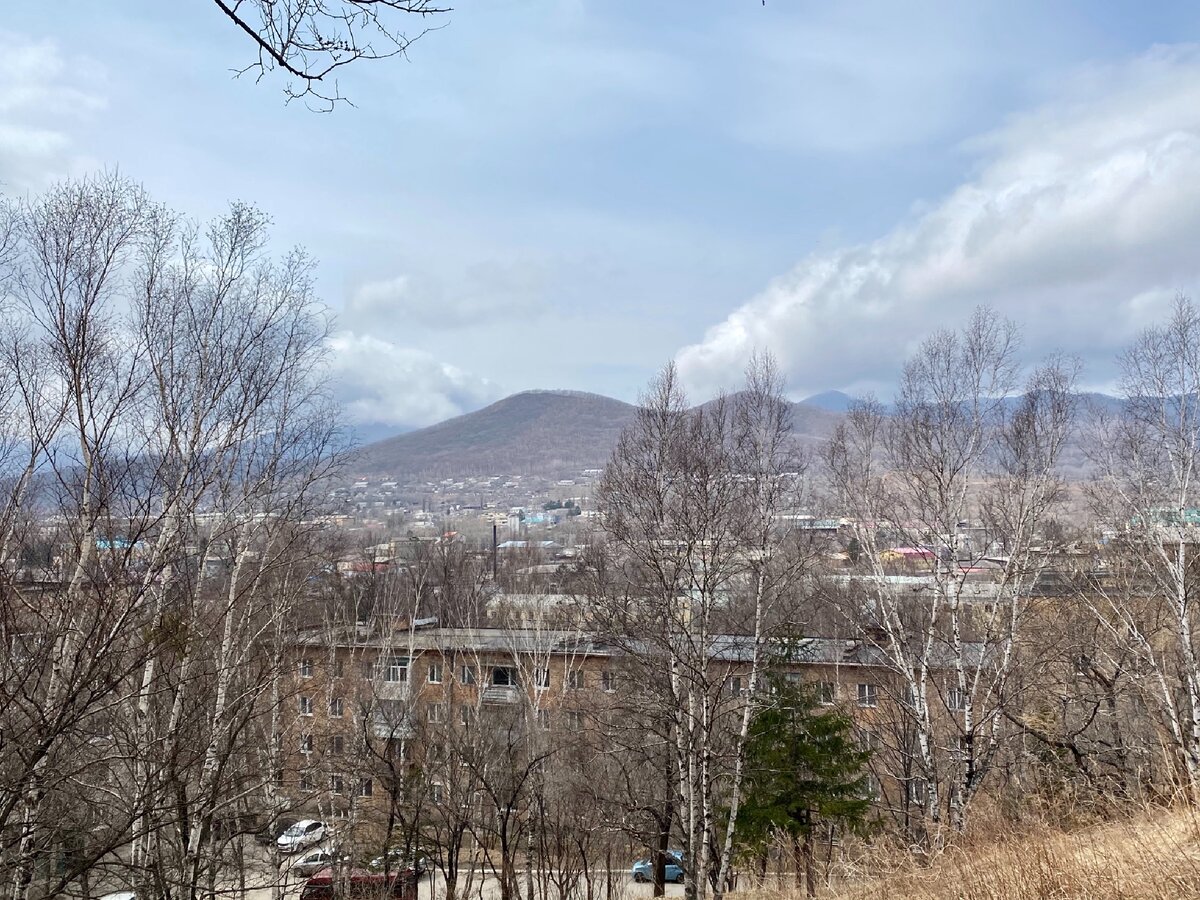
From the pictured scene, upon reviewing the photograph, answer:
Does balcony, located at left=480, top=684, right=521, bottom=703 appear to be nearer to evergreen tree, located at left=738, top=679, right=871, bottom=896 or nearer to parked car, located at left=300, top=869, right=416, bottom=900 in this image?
parked car, located at left=300, top=869, right=416, bottom=900

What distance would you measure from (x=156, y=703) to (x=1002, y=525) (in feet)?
42.5

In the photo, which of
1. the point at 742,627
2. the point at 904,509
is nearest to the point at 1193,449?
the point at 904,509

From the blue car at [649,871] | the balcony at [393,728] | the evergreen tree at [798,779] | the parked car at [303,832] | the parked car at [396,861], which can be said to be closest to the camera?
the parked car at [396,861]

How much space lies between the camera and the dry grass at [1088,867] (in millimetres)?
4434

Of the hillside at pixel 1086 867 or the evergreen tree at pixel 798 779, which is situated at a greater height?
the hillside at pixel 1086 867

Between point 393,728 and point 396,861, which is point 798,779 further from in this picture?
point 396,861

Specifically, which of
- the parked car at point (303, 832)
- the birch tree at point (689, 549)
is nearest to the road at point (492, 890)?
the parked car at point (303, 832)

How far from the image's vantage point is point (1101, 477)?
51.5 feet

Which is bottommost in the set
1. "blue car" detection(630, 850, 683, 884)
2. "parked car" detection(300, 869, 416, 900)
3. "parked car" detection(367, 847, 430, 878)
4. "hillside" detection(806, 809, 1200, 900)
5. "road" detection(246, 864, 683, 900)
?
"blue car" detection(630, 850, 683, 884)

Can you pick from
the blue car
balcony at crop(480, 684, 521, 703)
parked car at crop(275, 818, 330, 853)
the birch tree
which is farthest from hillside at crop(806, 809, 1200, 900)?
balcony at crop(480, 684, 521, 703)

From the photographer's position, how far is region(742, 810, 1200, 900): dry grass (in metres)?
4.43

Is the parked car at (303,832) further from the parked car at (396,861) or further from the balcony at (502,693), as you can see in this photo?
the balcony at (502,693)

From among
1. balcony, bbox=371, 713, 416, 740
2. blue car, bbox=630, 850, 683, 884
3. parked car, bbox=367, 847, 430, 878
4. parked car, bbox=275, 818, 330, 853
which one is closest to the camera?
parked car, bbox=367, 847, 430, 878

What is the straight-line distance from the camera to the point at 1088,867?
191 inches
